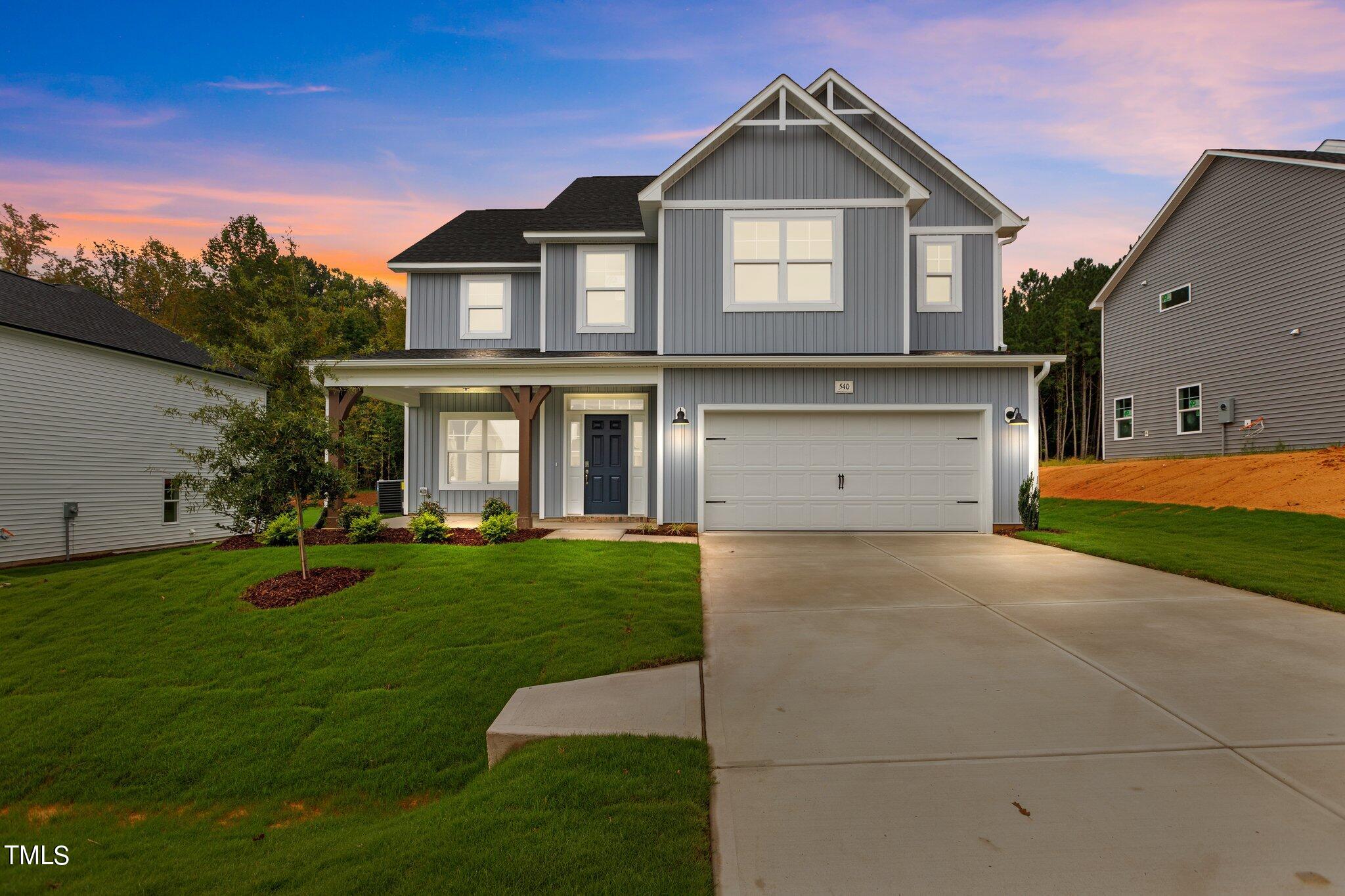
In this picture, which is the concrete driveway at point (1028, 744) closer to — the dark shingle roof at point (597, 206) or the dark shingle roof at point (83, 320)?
the dark shingle roof at point (597, 206)

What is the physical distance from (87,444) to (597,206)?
13845 mm

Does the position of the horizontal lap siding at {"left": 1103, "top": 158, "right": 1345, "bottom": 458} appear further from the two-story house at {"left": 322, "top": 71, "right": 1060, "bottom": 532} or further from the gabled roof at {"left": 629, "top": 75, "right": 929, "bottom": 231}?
the gabled roof at {"left": 629, "top": 75, "right": 929, "bottom": 231}

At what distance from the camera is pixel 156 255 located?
33.3 meters

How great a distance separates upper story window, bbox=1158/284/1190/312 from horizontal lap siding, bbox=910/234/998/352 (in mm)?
11144

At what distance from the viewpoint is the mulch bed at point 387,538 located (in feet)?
31.0

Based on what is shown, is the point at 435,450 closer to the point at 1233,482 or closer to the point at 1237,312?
the point at 1233,482

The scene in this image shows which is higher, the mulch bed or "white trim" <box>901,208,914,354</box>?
"white trim" <box>901,208,914,354</box>

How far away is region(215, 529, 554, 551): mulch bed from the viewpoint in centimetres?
946

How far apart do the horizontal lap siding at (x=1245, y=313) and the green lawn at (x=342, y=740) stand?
56.6 ft

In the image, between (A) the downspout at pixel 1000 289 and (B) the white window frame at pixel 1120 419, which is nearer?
(A) the downspout at pixel 1000 289

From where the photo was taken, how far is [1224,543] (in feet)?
32.3

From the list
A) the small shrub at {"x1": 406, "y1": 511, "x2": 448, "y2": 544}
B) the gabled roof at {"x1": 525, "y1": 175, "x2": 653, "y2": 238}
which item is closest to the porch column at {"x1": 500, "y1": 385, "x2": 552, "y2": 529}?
the small shrub at {"x1": 406, "y1": 511, "x2": 448, "y2": 544}

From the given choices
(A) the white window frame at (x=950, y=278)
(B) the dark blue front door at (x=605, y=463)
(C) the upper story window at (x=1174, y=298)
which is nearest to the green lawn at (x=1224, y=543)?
(A) the white window frame at (x=950, y=278)

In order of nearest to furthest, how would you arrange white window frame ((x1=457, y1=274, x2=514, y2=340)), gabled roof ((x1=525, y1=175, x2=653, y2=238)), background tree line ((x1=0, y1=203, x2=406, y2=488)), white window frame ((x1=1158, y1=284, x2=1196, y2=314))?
gabled roof ((x1=525, y1=175, x2=653, y2=238)), white window frame ((x1=457, y1=274, x2=514, y2=340)), white window frame ((x1=1158, y1=284, x2=1196, y2=314)), background tree line ((x1=0, y1=203, x2=406, y2=488))
